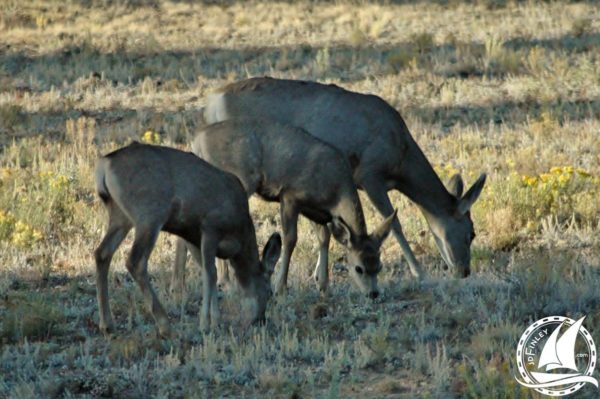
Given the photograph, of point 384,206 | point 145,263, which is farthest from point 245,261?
point 384,206

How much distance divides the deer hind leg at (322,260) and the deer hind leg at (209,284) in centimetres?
170

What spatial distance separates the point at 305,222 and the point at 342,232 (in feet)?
11.0

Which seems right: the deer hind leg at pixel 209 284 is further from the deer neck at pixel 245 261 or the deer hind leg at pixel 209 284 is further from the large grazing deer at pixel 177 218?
the deer neck at pixel 245 261

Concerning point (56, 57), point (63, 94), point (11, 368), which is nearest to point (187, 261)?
point (11, 368)

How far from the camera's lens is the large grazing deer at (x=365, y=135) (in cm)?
1377

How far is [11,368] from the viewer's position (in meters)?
9.86

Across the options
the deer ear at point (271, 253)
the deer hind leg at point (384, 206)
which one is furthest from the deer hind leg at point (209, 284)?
the deer hind leg at point (384, 206)

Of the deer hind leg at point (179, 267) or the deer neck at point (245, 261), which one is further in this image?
the deer hind leg at point (179, 267)

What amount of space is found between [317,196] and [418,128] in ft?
29.0

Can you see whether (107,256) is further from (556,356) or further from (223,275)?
(556,356)

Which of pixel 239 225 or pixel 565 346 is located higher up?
pixel 239 225

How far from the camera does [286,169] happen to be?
12.6 m

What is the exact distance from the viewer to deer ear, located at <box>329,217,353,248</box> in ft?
40.2

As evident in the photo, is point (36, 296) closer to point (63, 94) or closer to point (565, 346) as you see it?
point (565, 346)
